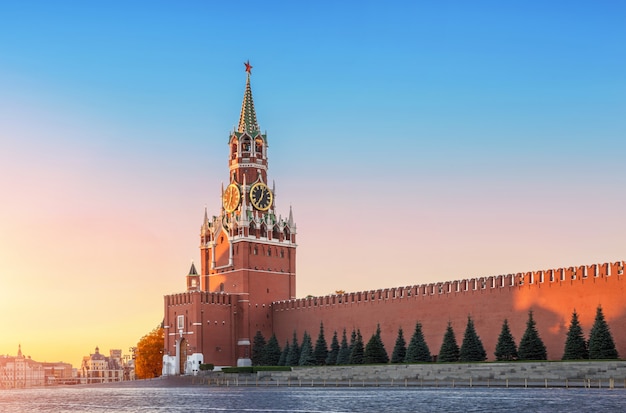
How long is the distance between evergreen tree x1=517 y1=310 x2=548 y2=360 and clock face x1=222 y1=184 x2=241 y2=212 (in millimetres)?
30131

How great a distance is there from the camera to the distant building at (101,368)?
178250mm


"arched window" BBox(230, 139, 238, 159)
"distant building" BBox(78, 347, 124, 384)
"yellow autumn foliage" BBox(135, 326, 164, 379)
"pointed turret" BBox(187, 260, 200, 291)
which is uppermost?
"arched window" BBox(230, 139, 238, 159)

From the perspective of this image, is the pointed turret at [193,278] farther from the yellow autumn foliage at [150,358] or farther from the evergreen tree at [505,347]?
the evergreen tree at [505,347]

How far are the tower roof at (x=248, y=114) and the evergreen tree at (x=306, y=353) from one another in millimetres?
18543

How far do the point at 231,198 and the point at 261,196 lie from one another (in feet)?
7.36

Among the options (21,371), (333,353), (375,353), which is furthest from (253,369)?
(21,371)

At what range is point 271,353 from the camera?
65.4 m

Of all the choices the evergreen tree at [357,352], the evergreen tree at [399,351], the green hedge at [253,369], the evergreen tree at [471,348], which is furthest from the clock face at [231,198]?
the evergreen tree at [471,348]

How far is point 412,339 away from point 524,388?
1392 centimetres

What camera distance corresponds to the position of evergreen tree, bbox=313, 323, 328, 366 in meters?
60.8

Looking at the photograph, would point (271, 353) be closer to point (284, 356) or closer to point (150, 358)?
point (284, 356)

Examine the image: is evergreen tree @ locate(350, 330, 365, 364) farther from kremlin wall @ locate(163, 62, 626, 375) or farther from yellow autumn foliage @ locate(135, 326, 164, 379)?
yellow autumn foliage @ locate(135, 326, 164, 379)

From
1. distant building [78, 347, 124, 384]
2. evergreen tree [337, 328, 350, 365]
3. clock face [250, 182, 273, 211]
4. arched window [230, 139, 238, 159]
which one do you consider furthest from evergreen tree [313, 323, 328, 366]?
distant building [78, 347, 124, 384]

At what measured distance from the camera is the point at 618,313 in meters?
44.9
